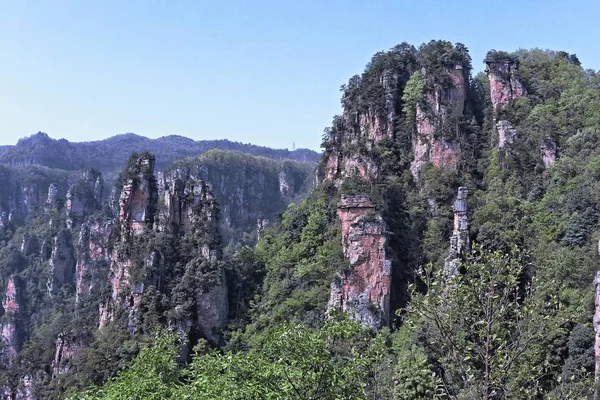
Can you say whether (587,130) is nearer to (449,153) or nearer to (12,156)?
(449,153)

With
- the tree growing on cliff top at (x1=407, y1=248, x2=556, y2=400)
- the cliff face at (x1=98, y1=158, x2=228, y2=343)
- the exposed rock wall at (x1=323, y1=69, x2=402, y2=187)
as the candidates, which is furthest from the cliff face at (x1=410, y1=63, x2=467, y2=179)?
the tree growing on cliff top at (x1=407, y1=248, x2=556, y2=400)

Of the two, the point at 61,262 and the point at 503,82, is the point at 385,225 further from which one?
the point at 61,262

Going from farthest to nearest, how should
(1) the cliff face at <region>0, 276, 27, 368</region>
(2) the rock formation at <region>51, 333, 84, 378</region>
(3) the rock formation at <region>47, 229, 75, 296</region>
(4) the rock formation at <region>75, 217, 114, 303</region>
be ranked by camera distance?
(3) the rock formation at <region>47, 229, 75, 296</region>
(4) the rock formation at <region>75, 217, 114, 303</region>
(1) the cliff face at <region>0, 276, 27, 368</region>
(2) the rock formation at <region>51, 333, 84, 378</region>

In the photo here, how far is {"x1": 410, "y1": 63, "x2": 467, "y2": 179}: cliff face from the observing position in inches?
1945

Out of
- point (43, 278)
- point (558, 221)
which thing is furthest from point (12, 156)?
point (558, 221)

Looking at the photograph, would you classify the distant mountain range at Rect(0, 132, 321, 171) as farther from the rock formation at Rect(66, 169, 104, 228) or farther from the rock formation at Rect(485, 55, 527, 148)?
the rock formation at Rect(485, 55, 527, 148)

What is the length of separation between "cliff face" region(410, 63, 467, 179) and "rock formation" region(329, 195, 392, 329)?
34.0ft

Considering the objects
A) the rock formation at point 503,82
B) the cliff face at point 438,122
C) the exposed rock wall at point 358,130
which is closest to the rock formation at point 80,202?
the exposed rock wall at point 358,130

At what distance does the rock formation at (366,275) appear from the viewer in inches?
1549

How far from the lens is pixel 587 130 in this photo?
1745 inches

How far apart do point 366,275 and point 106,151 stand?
156233mm

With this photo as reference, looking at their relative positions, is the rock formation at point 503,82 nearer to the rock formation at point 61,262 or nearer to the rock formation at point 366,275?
the rock formation at point 366,275

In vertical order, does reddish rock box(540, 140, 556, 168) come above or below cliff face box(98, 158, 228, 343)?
above

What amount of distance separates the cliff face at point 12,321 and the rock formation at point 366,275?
169 feet
